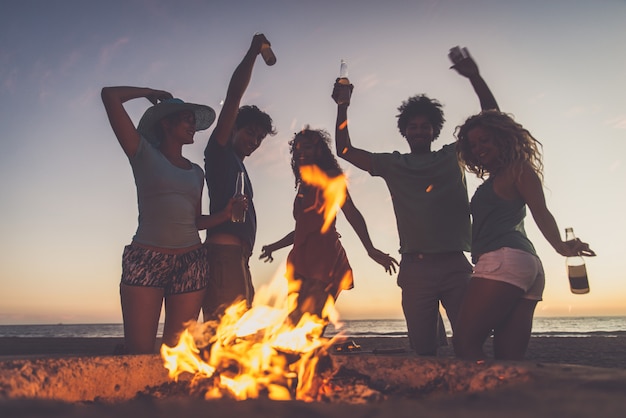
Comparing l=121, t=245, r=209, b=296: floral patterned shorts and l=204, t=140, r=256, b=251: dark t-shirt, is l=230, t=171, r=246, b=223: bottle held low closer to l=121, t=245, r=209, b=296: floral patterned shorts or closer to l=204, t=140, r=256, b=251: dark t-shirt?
l=204, t=140, r=256, b=251: dark t-shirt

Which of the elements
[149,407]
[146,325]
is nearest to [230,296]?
[146,325]

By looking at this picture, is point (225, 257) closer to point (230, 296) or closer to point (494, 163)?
point (230, 296)

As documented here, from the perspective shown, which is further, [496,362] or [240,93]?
[240,93]

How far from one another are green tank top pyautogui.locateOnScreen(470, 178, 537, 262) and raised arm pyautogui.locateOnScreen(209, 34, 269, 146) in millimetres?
1927

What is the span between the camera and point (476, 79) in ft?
13.6

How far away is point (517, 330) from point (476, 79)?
2.19 metres

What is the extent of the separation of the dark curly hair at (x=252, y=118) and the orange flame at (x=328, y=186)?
1.91 feet

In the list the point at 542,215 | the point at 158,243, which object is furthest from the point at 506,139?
the point at 158,243

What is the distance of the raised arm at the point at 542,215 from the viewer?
118 inches

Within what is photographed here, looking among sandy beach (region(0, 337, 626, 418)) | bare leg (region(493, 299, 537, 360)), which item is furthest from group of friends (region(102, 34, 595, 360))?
sandy beach (region(0, 337, 626, 418))

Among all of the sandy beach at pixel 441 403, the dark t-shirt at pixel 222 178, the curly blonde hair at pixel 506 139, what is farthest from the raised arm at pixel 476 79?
the sandy beach at pixel 441 403

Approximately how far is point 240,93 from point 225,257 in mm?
1245

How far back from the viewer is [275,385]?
296 cm

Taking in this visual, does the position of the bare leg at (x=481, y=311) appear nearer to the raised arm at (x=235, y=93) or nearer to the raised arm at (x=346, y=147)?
the raised arm at (x=346, y=147)
